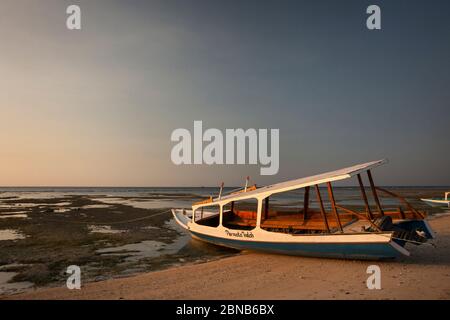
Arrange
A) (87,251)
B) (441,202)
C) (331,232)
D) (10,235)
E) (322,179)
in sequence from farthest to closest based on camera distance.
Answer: (441,202) < (10,235) < (87,251) < (331,232) < (322,179)

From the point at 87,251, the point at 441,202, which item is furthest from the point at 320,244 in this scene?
the point at 441,202

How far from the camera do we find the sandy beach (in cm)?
955

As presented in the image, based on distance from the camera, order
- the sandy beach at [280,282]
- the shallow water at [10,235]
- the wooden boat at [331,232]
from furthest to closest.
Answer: the shallow water at [10,235]
the wooden boat at [331,232]
the sandy beach at [280,282]

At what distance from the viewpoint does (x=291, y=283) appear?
10656 millimetres

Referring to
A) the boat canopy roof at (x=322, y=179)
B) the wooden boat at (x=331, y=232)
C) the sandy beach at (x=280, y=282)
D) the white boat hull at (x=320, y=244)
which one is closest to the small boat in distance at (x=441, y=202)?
the wooden boat at (x=331, y=232)

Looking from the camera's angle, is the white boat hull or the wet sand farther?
the wet sand

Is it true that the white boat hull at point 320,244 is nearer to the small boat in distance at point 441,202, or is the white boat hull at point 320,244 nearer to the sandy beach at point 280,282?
the sandy beach at point 280,282

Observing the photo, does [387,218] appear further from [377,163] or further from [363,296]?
[363,296]

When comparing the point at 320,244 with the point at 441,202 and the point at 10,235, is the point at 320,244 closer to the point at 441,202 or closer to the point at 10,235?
the point at 10,235

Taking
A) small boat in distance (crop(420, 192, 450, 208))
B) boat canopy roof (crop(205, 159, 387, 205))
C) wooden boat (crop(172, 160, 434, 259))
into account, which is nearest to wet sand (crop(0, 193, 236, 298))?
wooden boat (crop(172, 160, 434, 259))

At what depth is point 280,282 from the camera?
1087cm

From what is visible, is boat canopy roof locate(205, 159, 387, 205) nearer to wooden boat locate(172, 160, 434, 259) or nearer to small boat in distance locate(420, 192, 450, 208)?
wooden boat locate(172, 160, 434, 259)

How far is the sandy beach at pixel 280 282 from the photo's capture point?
955 cm
